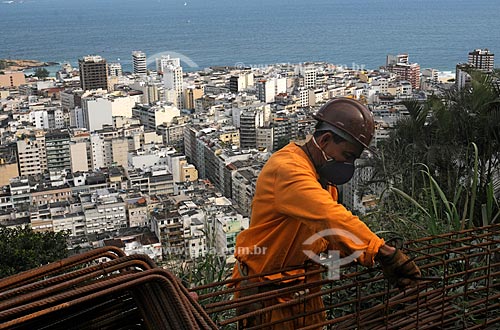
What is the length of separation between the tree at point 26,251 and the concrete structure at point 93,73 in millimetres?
24915

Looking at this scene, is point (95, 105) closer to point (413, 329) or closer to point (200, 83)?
point (200, 83)

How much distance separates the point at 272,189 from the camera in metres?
1.11

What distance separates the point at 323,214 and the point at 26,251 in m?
3.81

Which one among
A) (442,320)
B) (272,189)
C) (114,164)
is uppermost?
(272,189)

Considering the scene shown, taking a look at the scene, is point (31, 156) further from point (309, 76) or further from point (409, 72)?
point (409, 72)

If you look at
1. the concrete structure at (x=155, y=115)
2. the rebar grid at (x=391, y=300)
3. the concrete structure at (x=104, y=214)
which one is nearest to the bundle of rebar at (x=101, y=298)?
the rebar grid at (x=391, y=300)

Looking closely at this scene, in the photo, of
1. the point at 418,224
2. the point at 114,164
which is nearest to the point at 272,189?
the point at 418,224

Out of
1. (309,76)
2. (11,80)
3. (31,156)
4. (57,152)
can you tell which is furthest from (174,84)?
(31,156)

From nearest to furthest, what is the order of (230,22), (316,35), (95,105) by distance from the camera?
(95,105) → (316,35) → (230,22)

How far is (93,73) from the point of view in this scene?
29531mm

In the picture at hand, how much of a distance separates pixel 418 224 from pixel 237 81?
2878 cm

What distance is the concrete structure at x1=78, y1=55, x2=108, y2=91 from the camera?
29078 millimetres

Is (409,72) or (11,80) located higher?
(409,72)

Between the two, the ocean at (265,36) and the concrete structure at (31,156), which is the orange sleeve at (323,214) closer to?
the concrete structure at (31,156)
